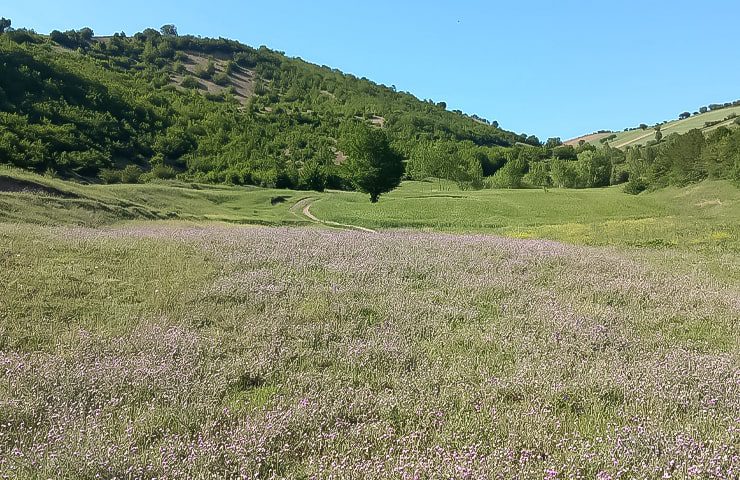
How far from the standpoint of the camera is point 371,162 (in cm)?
6006

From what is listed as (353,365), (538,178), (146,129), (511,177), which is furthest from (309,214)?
(146,129)

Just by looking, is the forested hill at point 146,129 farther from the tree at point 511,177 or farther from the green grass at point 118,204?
the green grass at point 118,204

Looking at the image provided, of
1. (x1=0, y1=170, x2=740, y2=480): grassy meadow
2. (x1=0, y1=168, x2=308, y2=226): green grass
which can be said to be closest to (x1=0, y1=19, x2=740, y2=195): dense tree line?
(x1=0, y1=168, x2=308, y2=226): green grass

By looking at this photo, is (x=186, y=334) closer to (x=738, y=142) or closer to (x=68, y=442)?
(x=68, y=442)

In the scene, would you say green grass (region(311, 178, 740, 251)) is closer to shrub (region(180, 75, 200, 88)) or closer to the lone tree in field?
the lone tree in field

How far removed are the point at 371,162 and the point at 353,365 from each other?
5529 cm

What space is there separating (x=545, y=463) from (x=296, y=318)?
4.77 meters

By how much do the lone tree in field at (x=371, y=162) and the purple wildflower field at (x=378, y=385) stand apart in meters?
50.7

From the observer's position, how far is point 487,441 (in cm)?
426

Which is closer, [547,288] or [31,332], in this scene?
[31,332]

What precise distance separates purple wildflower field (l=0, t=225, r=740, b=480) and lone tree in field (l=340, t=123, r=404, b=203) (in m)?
50.7

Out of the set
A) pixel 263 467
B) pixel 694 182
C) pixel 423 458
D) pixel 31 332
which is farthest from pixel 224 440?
pixel 694 182

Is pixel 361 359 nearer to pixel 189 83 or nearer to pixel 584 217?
pixel 584 217

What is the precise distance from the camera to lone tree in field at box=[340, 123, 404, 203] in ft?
196
